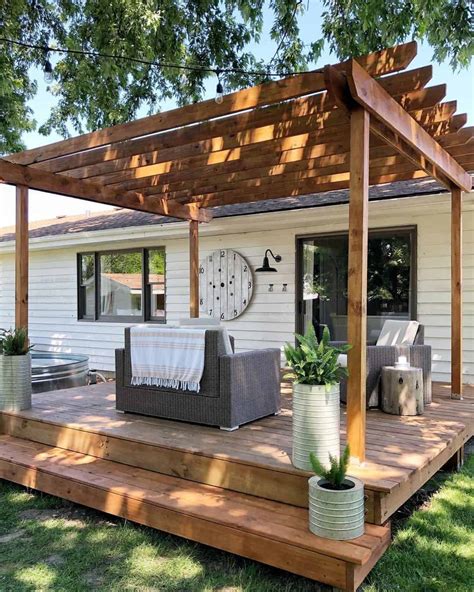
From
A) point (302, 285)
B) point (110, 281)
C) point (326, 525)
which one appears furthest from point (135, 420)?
point (110, 281)

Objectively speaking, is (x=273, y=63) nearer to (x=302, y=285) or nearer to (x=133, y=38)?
(x=133, y=38)

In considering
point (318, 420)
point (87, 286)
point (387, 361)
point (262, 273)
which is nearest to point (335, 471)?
point (318, 420)

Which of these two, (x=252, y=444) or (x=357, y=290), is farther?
(x=252, y=444)

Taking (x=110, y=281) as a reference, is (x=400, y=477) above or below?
below

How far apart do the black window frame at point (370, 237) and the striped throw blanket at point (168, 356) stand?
3245 mm

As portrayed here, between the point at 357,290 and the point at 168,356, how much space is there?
180 centimetres

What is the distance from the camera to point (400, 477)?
9.03 ft

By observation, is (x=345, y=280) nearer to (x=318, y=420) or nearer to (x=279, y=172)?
(x=279, y=172)

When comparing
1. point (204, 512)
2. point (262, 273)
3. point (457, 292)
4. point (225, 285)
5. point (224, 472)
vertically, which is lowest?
point (204, 512)

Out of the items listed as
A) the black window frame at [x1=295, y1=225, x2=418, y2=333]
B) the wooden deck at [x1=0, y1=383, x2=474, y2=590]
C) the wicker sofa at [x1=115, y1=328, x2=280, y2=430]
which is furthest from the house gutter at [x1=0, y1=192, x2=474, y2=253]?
the wicker sofa at [x1=115, y1=328, x2=280, y2=430]

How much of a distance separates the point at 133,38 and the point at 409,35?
2.91 m

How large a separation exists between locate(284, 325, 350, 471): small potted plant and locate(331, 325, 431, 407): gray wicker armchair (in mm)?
1601

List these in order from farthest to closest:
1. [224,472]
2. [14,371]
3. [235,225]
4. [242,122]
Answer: [235,225] → [14,371] → [242,122] → [224,472]

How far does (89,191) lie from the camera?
212 inches
